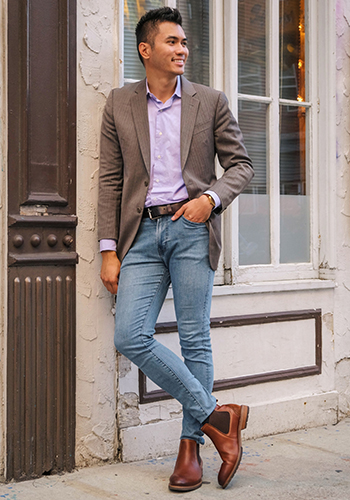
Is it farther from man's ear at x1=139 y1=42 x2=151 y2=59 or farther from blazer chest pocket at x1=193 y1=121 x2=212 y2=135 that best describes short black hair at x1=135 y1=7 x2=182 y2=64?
blazer chest pocket at x1=193 y1=121 x2=212 y2=135

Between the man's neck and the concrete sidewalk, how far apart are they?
176 cm

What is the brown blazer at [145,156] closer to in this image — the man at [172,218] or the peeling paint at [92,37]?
the man at [172,218]

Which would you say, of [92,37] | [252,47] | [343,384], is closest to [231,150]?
[92,37]

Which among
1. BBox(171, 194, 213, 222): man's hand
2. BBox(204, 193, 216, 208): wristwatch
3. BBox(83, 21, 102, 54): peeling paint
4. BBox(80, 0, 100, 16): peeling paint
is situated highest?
BBox(80, 0, 100, 16): peeling paint

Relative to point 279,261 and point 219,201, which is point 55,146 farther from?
point 279,261

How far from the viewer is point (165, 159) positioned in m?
2.81

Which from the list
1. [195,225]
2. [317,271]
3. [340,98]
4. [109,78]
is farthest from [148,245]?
[340,98]

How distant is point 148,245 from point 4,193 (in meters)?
0.69

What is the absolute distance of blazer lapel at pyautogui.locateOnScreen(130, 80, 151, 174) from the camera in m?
2.80

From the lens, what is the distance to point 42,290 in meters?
2.83

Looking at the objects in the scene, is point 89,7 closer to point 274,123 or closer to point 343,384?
point 274,123

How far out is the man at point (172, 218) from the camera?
270 cm

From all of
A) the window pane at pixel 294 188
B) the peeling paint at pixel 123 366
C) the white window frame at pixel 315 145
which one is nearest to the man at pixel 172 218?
the peeling paint at pixel 123 366

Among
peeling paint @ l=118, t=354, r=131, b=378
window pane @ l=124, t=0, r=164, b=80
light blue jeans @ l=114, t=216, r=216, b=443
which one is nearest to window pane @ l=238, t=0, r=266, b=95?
window pane @ l=124, t=0, r=164, b=80
